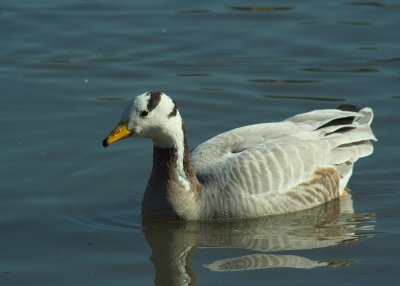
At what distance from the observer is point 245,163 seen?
11234mm

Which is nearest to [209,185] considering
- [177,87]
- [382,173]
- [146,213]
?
[146,213]

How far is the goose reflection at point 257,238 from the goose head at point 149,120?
98 cm

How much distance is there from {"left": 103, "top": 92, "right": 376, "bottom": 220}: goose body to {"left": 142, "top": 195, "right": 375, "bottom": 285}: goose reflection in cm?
15

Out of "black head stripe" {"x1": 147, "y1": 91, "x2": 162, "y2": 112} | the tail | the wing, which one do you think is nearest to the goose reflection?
the wing

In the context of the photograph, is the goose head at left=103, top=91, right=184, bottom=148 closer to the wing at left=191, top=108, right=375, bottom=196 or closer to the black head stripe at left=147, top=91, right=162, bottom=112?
the black head stripe at left=147, top=91, right=162, bottom=112

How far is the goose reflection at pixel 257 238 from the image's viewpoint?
9867 millimetres

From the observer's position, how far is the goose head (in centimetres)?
1053

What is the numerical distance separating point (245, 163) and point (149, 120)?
4.02 feet

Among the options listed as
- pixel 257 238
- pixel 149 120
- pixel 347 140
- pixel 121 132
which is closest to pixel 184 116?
Answer: pixel 347 140

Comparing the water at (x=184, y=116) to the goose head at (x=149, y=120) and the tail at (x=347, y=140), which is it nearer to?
the tail at (x=347, y=140)

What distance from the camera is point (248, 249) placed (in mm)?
10312

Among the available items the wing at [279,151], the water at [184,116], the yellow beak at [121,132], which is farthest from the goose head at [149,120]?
the water at [184,116]

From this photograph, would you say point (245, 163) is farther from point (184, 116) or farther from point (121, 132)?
point (184, 116)

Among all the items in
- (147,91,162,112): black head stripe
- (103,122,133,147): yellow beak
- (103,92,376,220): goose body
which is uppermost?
(147,91,162,112): black head stripe
